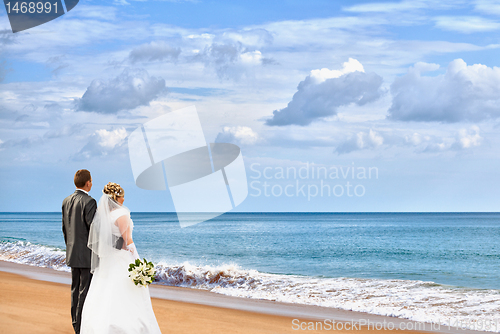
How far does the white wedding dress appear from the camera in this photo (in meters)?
3.70

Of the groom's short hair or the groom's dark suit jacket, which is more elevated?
the groom's short hair

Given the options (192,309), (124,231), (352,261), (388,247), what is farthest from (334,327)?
(388,247)

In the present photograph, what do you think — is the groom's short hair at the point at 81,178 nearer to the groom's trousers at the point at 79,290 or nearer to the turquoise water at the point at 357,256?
the groom's trousers at the point at 79,290

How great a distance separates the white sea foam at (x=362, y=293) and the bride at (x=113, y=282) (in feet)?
17.3

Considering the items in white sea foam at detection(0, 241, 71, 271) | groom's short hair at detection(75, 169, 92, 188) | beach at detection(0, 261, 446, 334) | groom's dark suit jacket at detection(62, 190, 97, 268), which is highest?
groom's short hair at detection(75, 169, 92, 188)

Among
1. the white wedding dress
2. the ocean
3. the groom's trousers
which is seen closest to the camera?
the white wedding dress

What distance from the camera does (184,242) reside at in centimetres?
3234

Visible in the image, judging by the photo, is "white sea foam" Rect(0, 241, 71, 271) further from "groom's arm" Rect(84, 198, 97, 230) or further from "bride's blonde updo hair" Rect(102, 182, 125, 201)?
"bride's blonde updo hair" Rect(102, 182, 125, 201)

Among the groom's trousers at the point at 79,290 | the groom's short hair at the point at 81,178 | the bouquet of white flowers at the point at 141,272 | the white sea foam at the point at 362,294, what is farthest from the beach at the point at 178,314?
the groom's short hair at the point at 81,178

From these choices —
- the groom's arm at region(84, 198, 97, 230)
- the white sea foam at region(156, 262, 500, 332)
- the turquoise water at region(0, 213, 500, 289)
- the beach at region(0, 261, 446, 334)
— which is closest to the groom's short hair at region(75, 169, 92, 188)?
the groom's arm at region(84, 198, 97, 230)

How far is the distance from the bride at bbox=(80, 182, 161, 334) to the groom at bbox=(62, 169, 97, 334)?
0.34 feet

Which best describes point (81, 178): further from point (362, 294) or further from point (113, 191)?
point (362, 294)

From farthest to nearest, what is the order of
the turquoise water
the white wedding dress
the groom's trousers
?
the turquoise water, the groom's trousers, the white wedding dress

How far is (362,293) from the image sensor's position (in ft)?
31.6
